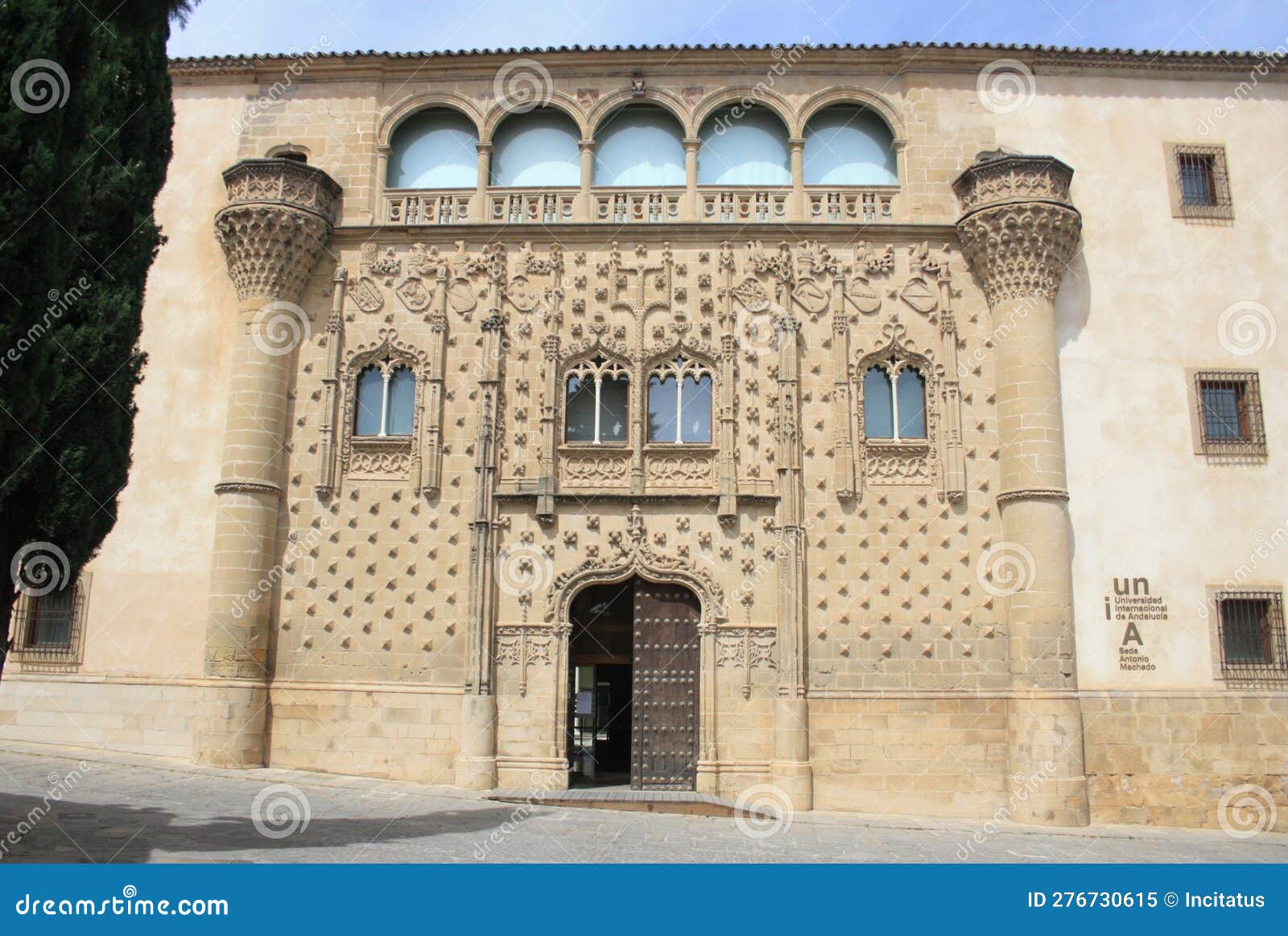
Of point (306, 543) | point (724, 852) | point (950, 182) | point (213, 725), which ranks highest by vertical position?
point (950, 182)

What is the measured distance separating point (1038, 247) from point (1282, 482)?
543cm

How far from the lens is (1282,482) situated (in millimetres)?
16875

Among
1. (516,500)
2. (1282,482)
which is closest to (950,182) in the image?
(1282,482)

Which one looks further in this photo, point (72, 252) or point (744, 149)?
point (744, 149)

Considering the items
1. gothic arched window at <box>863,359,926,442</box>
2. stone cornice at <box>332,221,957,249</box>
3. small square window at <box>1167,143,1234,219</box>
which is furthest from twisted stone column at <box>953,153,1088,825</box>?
small square window at <box>1167,143,1234,219</box>

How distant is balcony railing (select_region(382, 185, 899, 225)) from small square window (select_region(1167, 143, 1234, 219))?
15.7 feet

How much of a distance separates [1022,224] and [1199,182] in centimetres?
397

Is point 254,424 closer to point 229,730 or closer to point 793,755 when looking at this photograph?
point 229,730

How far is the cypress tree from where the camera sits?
365 inches

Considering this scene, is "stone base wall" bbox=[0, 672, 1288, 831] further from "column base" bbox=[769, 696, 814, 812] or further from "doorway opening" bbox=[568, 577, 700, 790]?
"doorway opening" bbox=[568, 577, 700, 790]

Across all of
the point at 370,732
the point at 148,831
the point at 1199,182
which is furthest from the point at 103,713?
the point at 1199,182

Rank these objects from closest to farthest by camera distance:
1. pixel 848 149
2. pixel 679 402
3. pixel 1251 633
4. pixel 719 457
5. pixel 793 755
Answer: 1. pixel 793 755
2. pixel 1251 633
3. pixel 719 457
4. pixel 679 402
5. pixel 848 149

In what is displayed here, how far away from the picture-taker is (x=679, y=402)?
17500 millimetres

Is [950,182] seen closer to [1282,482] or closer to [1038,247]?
[1038,247]
